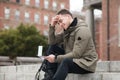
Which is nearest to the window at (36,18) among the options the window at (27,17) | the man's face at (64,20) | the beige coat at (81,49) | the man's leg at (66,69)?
the window at (27,17)

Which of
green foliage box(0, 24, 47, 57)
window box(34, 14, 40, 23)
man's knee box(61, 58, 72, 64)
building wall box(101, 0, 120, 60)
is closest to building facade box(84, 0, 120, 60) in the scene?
building wall box(101, 0, 120, 60)

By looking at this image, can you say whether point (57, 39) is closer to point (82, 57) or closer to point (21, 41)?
point (82, 57)

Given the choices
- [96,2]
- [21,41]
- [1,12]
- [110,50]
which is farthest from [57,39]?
[1,12]

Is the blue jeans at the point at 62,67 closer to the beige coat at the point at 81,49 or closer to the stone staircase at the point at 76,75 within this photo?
the beige coat at the point at 81,49

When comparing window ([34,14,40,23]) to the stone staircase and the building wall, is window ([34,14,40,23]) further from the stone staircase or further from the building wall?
the stone staircase

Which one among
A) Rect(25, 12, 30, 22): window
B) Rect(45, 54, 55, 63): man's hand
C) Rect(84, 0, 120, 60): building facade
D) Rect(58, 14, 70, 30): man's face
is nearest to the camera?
Rect(45, 54, 55, 63): man's hand

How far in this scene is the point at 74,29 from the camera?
616cm

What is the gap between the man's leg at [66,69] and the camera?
18.7 feet

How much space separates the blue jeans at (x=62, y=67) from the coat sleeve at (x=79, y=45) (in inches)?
4.4

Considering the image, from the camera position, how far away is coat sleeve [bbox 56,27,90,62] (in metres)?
5.87

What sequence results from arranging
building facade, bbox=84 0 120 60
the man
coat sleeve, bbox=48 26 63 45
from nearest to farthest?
the man < coat sleeve, bbox=48 26 63 45 < building facade, bbox=84 0 120 60

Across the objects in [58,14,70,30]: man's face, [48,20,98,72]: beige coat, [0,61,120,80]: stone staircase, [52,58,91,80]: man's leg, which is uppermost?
[58,14,70,30]: man's face

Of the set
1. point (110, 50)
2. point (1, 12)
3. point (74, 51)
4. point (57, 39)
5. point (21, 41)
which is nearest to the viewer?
point (74, 51)

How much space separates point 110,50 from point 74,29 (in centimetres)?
1687
